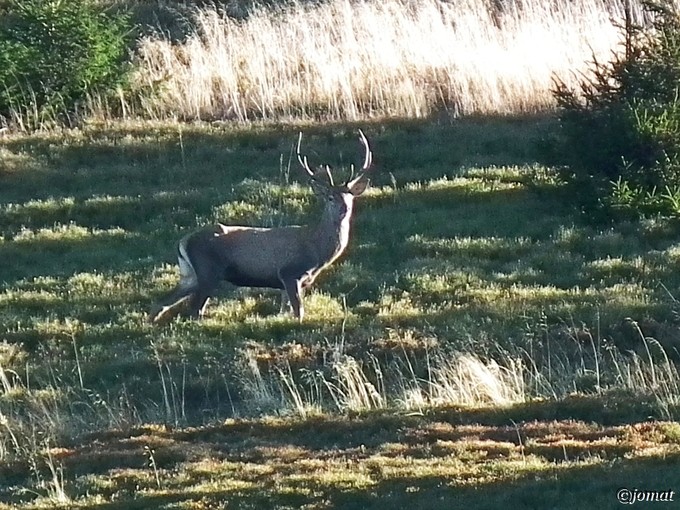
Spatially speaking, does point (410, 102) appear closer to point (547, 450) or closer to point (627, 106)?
point (627, 106)

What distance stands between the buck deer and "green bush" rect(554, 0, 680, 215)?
3.66 m

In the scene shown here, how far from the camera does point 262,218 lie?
54.6ft

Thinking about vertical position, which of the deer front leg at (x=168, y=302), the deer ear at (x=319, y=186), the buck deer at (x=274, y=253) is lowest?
the deer front leg at (x=168, y=302)

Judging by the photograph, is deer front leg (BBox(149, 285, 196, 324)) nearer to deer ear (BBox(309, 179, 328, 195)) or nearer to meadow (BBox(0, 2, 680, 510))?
meadow (BBox(0, 2, 680, 510))

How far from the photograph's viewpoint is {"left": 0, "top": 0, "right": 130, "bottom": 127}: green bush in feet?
65.9

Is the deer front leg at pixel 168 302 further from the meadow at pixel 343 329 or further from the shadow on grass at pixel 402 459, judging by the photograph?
the shadow on grass at pixel 402 459

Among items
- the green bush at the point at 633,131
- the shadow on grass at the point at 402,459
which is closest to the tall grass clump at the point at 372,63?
the green bush at the point at 633,131

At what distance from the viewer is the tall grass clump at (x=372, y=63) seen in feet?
66.0

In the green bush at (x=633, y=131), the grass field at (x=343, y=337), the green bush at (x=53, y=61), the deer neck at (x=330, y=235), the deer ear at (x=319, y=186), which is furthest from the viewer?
the green bush at (x=53, y=61)

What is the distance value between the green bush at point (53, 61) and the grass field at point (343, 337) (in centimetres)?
86

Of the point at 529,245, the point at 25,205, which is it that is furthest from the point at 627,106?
the point at 25,205

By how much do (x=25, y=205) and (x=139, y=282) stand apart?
304 centimetres

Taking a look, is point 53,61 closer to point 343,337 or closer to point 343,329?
point 343,329

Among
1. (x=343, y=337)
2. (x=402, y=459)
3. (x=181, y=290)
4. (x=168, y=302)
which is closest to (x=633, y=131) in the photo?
(x=343, y=337)
